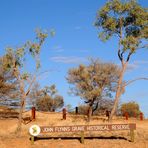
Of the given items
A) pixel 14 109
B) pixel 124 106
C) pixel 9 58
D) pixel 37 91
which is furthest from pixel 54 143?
pixel 124 106

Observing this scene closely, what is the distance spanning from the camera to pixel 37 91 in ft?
221

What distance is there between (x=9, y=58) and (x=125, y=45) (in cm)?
1077

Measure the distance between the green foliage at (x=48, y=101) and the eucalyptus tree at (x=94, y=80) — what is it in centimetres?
1979

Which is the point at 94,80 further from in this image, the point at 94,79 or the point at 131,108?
the point at 131,108

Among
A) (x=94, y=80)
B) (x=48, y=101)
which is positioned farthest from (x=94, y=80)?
(x=48, y=101)

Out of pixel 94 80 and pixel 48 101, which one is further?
pixel 48 101

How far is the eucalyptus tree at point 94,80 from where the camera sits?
4631 centimetres

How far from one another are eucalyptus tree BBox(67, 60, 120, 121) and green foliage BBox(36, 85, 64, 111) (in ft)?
64.9

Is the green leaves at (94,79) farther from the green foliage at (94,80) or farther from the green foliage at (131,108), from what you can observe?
the green foliage at (131,108)

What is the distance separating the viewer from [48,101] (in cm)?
6938

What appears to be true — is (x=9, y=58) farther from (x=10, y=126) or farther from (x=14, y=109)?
(x=14, y=109)

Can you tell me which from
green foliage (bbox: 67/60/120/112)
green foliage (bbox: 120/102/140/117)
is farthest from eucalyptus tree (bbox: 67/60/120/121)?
green foliage (bbox: 120/102/140/117)

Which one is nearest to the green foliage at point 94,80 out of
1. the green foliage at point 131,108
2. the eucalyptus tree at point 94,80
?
the eucalyptus tree at point 94,80

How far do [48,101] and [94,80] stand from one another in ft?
78.9
